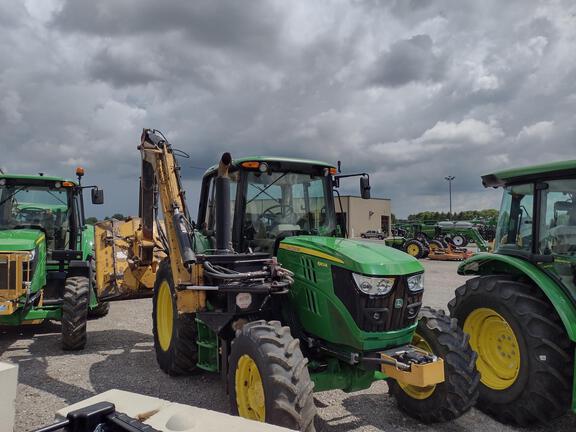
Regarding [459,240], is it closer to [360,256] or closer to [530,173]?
[530,173]

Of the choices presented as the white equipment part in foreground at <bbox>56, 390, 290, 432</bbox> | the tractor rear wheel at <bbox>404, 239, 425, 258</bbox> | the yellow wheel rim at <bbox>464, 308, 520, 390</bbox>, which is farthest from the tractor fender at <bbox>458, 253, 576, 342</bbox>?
the tractor rear wheel at <bbox>404, 239, 425, 258</bbox>

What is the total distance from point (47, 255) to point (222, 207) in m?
4.48

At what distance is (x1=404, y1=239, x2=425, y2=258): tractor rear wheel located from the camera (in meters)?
22.6

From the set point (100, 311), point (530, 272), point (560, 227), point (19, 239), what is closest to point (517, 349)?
point (530, 272)

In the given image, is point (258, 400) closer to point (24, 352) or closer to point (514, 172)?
point (514, 172)

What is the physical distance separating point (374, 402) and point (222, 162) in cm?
296

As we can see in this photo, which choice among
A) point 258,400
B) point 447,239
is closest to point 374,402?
point 258,400

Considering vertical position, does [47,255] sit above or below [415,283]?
above

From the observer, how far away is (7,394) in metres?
2.40

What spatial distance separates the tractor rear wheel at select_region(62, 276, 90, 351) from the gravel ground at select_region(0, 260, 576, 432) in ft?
0.55

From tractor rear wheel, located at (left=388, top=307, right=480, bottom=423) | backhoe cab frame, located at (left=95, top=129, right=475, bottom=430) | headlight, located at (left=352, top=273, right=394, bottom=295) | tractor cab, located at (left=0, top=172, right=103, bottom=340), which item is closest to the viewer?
backhoe cab frame, located at (left=95, top=129, right=475, bottom=430)

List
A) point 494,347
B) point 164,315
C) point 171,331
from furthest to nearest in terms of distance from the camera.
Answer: point 164,315 < point 171,331 < point 494,347

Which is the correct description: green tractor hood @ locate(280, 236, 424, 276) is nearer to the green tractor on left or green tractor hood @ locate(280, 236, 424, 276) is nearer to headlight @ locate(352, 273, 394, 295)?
headlight @ locate(352, 273, 394, 295)

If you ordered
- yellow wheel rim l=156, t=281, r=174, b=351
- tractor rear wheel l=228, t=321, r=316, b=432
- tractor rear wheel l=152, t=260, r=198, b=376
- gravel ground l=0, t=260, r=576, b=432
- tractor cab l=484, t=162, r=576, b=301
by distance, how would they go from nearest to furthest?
tractor rear wheel l=228, t=321, r=316, b=432 < gravel ground l=0, t=260, r=576, b=432 < tractor cab l=484, t=162, r=576, b=301 < tractor rear wheel l=152, t=260, r=198, b=376 < yellow wheel rim l=156, t=281, r=174, b=351
